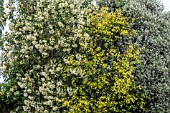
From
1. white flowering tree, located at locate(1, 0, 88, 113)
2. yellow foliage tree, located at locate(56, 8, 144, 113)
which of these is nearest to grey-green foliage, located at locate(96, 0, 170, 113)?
yellow foliage tree, located at locate(56, 8, 144, 113)

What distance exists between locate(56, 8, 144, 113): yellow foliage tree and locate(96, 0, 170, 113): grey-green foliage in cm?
56

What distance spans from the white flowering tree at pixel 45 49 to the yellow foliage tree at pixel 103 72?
608 millimetres

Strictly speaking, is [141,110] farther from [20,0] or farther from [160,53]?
[20,0]

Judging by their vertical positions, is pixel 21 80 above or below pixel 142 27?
below

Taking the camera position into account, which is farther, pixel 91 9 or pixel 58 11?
pixel 91 9

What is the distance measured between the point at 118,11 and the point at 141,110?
6078mm

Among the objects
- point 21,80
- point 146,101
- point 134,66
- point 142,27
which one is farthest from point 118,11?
point 21,80

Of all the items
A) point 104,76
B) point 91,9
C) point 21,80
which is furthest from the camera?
point 91,9

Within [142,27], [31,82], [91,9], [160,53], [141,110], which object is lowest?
[141,110]

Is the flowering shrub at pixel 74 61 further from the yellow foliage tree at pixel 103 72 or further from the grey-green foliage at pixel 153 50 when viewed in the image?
the grey-green foliage at pixel 153 50

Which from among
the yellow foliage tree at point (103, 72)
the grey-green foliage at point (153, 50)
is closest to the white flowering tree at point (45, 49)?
the yellow foliage tree at point (103, 72)

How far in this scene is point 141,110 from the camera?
2289 centimetres

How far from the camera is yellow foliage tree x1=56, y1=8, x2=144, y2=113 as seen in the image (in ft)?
70.7

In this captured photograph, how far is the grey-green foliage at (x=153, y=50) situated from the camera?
22.0 metres
